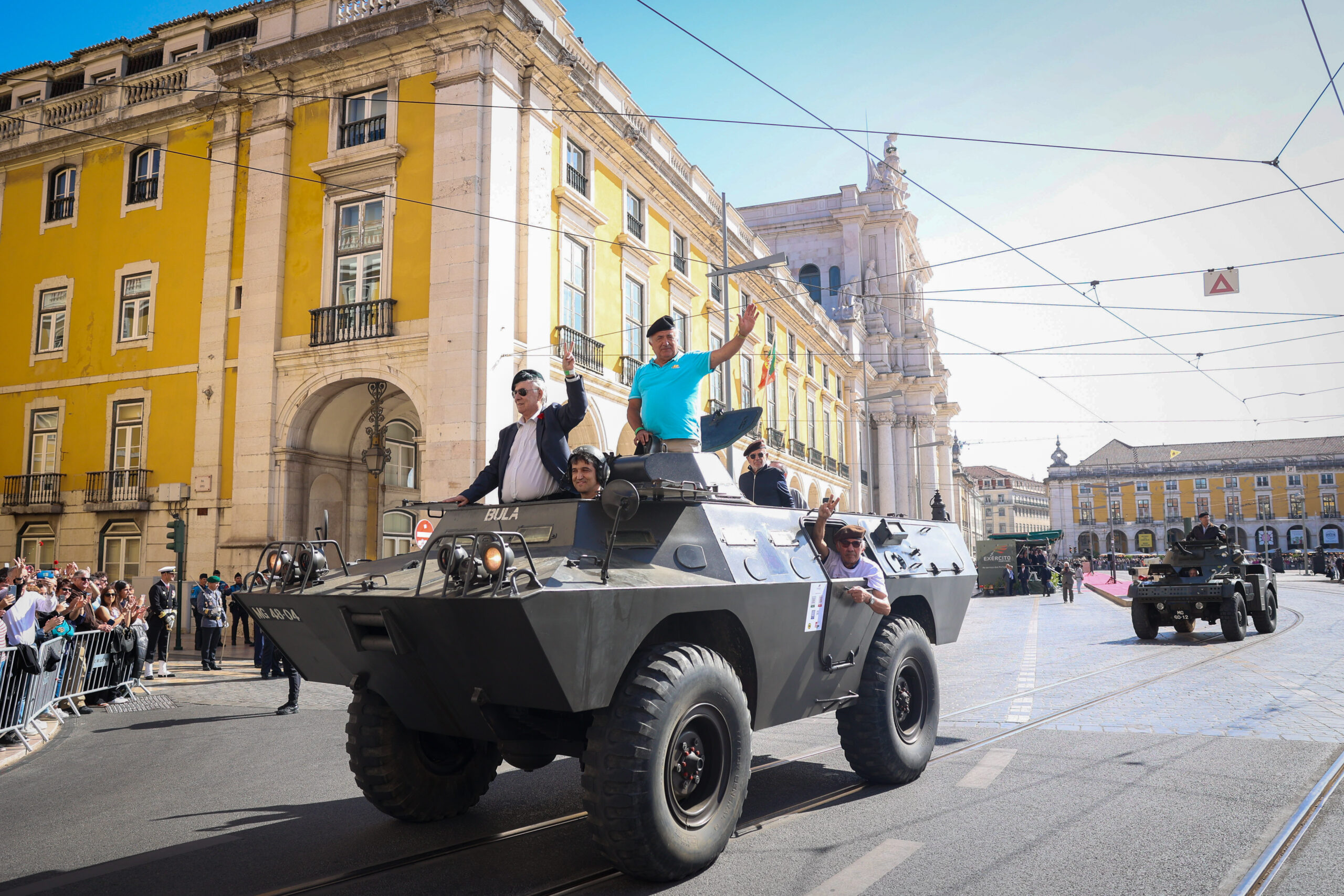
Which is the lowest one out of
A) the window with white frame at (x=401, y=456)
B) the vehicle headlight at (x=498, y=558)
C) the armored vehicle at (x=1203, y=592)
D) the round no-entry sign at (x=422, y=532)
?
the armored vehicle at (x=1203, y=592)

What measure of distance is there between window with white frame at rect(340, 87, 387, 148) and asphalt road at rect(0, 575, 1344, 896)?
42.0 ft

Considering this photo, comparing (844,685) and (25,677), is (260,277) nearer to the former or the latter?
(25,677)

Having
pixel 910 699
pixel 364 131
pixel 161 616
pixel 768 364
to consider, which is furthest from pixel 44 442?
pixel 910 699

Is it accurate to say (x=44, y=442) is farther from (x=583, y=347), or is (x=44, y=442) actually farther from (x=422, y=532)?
(x=422, y=532)

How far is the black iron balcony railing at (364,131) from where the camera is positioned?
18.7m

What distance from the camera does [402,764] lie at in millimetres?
5340

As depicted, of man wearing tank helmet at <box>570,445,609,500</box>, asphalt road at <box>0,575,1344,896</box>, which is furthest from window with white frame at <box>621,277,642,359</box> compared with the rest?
man wearing tank helmet at <box>570,445,609,500</box>

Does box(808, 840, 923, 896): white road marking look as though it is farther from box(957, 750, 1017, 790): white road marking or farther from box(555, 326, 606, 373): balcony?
box(555, 326, 606, 373): balcony

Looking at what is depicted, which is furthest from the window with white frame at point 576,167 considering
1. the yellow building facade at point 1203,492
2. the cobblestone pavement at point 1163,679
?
the yellow building facade at point 1203,492

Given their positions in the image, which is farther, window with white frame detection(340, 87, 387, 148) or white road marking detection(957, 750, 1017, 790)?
window with white frame detection(340, 87, 387, 148)

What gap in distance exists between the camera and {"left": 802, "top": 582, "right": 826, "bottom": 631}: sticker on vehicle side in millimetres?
5723

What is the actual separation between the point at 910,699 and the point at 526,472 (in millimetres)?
3223

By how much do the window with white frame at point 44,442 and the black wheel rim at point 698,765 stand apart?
73.4ft

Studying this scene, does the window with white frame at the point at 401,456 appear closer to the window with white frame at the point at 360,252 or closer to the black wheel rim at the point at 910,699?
the window with white frame at the point at 360,252
